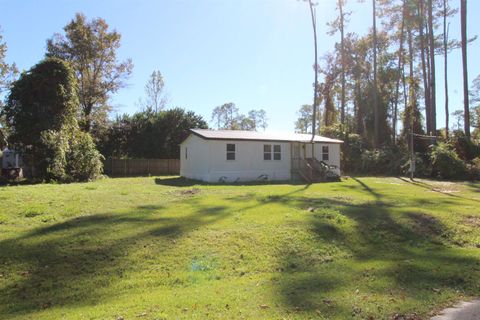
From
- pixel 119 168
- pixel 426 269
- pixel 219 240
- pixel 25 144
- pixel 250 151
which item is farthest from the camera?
pixel 119 168

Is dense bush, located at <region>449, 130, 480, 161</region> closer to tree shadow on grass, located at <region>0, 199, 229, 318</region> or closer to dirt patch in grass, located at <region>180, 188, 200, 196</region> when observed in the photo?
dirt patch in grass, located at <region>180, 188, 200, 196</region>

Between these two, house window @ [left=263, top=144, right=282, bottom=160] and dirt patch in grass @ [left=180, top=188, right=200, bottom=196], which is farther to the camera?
house window @ [left=263, top=144, right=282, bottom=160]

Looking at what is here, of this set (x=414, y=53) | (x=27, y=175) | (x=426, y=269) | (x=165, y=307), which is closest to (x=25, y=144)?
(x=27, y=175)

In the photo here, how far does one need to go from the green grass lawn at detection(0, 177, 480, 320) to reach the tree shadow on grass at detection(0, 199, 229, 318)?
0.09 feet

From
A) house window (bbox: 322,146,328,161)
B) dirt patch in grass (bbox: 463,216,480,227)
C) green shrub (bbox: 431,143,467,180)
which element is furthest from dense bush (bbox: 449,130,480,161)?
dirt patch in grass (bbox: 463,216,480,227)

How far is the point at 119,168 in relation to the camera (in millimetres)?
33000

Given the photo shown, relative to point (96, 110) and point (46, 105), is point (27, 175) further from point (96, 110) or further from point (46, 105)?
point (96, 110)

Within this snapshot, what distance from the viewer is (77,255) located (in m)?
7.58

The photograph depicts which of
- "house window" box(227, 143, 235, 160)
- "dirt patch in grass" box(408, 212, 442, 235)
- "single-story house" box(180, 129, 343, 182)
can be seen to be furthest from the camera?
"house window" box(227, 143, 235, 160)

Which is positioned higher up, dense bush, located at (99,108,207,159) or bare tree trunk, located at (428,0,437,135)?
bare tree trunk, located at (428,0,437,135)

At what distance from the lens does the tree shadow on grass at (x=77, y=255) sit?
235 inches

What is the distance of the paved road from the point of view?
4910 millimetres

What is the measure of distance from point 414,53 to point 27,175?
40913 mm

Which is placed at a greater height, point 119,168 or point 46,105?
point 46,105
